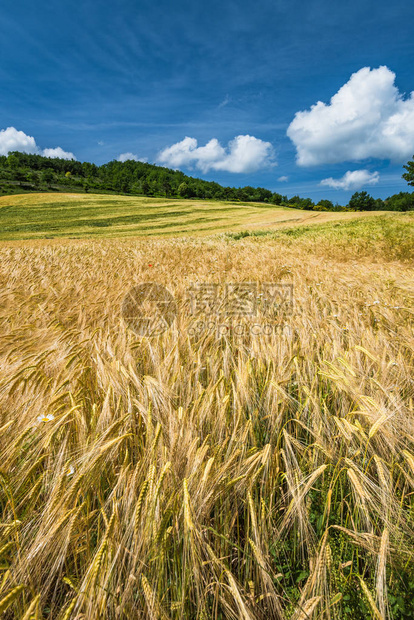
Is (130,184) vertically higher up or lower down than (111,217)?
higher up

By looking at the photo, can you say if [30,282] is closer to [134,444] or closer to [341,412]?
[134,444]

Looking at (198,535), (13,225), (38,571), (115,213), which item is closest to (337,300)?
(198,535)

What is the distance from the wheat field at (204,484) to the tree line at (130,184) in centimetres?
7731

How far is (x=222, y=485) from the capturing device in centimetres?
78

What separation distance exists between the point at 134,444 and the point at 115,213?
41.0m

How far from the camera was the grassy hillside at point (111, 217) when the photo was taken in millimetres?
25469

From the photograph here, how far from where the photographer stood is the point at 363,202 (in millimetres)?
80875

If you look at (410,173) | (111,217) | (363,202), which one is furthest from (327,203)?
(111,217)

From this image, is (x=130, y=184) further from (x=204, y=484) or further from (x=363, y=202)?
(x=204, y=484)

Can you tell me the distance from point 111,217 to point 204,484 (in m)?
38.4

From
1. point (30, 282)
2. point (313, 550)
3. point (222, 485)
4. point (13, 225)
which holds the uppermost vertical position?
point (222, 485)
